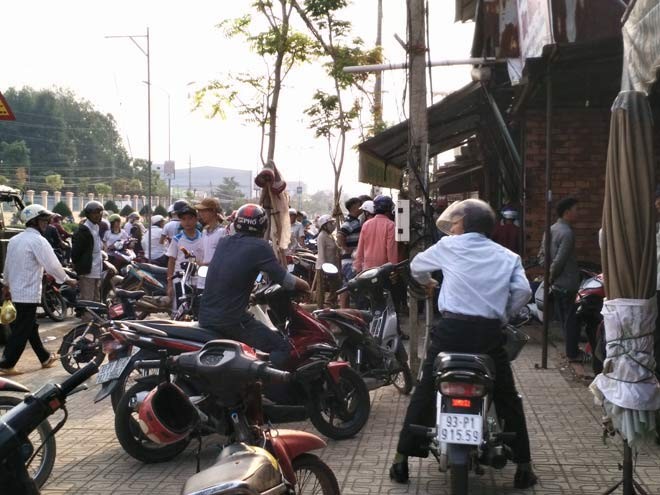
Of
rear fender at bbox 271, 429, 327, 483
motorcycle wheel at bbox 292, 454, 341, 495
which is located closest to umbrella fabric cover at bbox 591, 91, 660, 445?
motorcycle wheel at bbox 292, 454, 341, 495

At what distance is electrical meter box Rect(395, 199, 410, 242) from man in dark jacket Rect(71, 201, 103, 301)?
16.8ft

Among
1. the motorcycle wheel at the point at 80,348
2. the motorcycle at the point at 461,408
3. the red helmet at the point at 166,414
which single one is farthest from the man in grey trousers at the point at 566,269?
the red helmet at the point at 166,414

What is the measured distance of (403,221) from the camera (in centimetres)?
839

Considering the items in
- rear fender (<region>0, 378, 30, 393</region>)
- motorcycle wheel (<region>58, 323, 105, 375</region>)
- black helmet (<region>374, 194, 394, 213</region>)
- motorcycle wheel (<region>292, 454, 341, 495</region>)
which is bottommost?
motorcycle wheel (<region>58, 323, 105, 375</region>)

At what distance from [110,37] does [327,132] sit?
886 cm

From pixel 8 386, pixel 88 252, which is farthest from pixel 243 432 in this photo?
pixel 88 252

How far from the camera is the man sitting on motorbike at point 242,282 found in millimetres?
6234

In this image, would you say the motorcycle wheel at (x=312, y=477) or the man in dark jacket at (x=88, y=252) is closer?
the motorcycle wheel at (x=312, y=477)

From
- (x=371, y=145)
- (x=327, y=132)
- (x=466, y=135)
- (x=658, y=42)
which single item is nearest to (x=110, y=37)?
(x=327, y=132)

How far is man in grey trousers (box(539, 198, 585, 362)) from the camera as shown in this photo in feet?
30.6

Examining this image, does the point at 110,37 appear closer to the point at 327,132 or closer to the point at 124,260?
the point at 327,132

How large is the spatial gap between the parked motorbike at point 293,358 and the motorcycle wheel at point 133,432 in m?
0.25

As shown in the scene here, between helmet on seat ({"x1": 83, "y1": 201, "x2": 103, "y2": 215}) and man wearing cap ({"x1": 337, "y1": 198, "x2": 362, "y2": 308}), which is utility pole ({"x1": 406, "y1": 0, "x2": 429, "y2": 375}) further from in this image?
helmet on seat ({"x1": 83, "y1": 201, "x2": 103, "y2": 215})

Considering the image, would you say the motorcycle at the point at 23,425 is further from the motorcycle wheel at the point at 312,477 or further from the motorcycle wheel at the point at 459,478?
the motorcycle wheel at the point at 459,478
